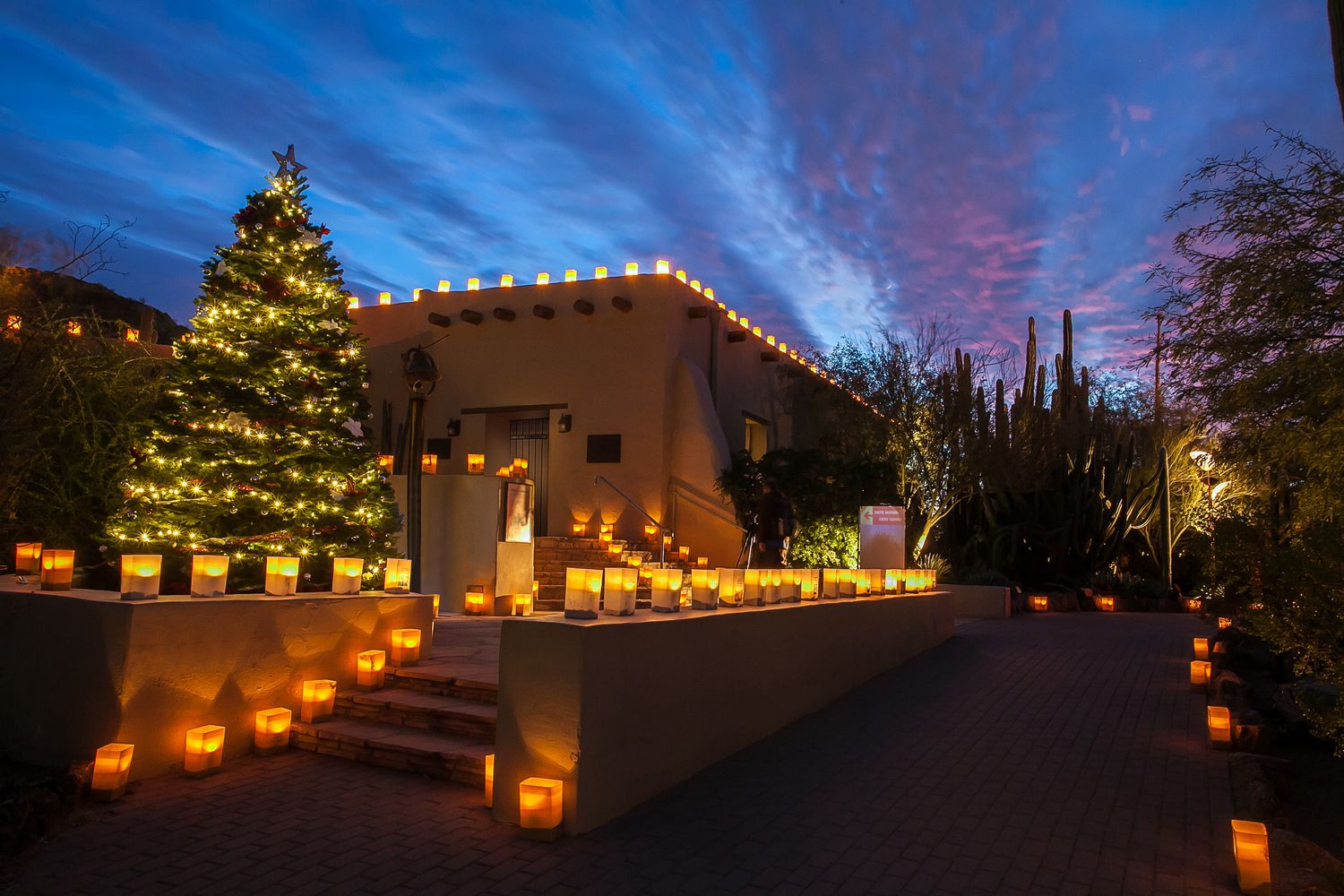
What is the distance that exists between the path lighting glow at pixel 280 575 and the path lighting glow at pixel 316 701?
0.67 m

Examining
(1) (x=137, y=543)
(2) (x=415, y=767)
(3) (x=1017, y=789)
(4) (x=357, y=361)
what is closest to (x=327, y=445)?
(4) (x=357, y=361)

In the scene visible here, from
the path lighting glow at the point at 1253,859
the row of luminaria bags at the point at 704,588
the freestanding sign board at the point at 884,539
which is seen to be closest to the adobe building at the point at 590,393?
the freestanding sign board at the point at 884,539

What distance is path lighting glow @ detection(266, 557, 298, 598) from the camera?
19.7 feet

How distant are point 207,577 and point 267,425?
2.47 metres

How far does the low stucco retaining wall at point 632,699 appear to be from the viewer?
431cm

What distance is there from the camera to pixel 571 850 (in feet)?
13.3

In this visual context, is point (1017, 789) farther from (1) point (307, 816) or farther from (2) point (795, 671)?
(1) point (307, 816)

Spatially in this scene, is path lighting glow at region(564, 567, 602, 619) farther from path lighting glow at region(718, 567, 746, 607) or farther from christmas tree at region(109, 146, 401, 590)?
christmas tree at region(109, 146, 401, 590)

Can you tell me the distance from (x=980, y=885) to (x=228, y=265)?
7.74 meters

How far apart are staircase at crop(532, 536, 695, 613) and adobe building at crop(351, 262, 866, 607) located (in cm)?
62

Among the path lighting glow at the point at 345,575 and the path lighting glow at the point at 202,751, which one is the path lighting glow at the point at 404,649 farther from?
the path lighting glow at the point at 202,751

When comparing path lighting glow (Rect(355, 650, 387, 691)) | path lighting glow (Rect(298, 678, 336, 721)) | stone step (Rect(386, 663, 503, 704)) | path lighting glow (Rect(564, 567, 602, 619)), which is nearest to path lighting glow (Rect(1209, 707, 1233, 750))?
path lighting glow (Rect(564, 567, 602, 619))

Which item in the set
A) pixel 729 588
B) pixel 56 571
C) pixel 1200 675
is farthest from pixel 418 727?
pixel 1200 675

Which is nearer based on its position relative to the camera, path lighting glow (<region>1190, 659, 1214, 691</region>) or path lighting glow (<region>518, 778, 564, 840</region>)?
path lighting glow (<region>518, 778, 564, 840</region>)
